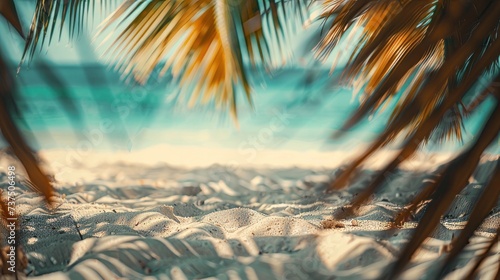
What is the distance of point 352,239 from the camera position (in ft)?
3.99

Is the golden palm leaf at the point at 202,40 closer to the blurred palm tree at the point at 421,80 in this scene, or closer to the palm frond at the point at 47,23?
the blurred palm tree at the point at 421,80

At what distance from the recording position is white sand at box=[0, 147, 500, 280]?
1000 mm

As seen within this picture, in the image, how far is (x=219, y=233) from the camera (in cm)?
142

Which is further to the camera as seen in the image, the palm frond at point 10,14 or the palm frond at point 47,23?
the palm frond at point 47,23

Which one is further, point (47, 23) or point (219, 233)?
point (219, 233)

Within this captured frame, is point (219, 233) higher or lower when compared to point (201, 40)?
lower

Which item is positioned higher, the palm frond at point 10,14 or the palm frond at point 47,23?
the palm frond at point 10,14

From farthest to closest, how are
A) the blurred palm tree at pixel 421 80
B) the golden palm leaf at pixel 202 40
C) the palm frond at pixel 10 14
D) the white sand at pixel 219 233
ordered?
the golden palm leaf at pixel 202 40 < the white sand at pixel 219 233 < the blurred palm tree at pixel 421 80 < the palm frond at pixel 10 14

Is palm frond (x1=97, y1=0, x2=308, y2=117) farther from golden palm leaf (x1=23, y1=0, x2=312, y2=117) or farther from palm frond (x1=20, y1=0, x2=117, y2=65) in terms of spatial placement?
palm frond (x1=20, y1=0, x2=117, y2=65)

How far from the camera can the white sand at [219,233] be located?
39.4 inches

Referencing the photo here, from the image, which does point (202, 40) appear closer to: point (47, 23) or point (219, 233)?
point (219, 233)

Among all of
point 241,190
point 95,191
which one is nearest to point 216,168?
point 241,190

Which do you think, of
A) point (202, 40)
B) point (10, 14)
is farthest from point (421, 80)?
point (202, 40)

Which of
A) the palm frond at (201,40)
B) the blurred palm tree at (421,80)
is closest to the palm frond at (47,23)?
the blurred palm tree at (421,80)
